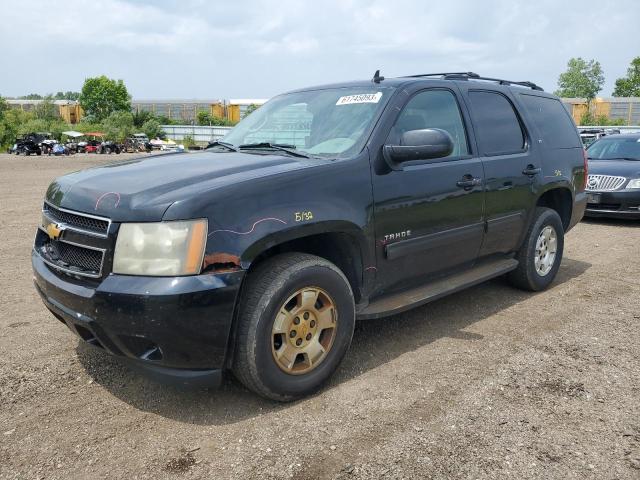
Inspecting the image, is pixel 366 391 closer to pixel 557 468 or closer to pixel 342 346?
pixel 342 346

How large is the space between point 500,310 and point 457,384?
1.66 m

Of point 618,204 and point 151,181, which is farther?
point 618,204

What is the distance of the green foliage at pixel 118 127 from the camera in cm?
5856

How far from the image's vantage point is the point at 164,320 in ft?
8.71

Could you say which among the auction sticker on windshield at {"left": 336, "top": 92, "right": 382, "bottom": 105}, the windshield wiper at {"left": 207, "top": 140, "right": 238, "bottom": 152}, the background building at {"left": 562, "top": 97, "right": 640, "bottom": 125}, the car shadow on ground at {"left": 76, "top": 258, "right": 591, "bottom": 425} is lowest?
the car shadow on ground at {"left": 76, "top": 258, "right": 591, "bottom": 425}

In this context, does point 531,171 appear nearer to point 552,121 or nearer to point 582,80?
point 552,121

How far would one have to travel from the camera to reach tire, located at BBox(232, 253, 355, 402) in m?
2.91

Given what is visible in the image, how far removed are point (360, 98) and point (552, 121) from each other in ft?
8.62

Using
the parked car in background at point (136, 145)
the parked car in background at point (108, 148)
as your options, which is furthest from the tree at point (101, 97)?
the parked car in background at point (108, 148)

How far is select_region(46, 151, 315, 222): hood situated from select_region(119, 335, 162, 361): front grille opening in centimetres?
60

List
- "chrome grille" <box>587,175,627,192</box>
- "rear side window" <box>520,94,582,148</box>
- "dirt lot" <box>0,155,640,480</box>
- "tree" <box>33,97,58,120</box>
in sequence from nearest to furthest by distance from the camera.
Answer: "dirt lot" <box>0,155,640,480</box> → "rear side window" <box>520,94,582,148</box> → "chrome grille" <box>587,175,627,192</box> → "tree" <box>33,97,58,120</box>

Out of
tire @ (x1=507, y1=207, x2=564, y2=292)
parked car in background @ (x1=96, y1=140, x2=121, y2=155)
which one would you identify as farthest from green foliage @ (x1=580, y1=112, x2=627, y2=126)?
tire @ (x1=507, y1=207, x2=564, y2=292)

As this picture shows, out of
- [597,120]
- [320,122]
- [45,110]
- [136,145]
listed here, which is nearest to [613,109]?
[597,120]

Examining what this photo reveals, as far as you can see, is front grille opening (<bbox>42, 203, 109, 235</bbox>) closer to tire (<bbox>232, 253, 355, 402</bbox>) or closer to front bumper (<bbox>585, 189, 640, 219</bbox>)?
tire (<bbox>232, 253, 355, 402</bbox>)
